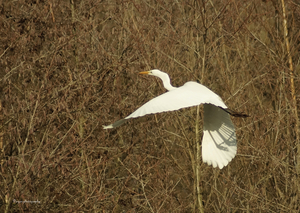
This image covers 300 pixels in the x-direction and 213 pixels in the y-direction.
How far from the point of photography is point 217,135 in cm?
584

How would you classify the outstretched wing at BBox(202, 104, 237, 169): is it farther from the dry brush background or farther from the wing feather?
the wing feather

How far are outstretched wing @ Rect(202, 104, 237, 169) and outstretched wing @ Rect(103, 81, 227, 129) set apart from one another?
1.53ft

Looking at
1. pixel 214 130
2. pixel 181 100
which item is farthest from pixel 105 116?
pixel 181 100

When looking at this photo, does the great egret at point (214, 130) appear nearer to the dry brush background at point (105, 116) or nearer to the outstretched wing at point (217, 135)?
the outstretched wing at point (217, 135)

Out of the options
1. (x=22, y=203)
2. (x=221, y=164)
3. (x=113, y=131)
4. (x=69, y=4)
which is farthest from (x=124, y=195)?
(x=69, y=4)

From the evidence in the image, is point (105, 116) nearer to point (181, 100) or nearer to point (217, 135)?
point (217, 135)

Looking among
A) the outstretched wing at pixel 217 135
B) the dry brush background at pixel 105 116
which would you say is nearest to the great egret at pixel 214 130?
the outstretched wing at pixel 217 135

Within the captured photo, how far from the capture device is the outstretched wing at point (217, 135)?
571 centimetres

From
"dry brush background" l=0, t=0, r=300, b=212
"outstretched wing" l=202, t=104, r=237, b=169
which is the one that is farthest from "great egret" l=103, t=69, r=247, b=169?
"dry brush background" l=0, t=0, r=300, b=212

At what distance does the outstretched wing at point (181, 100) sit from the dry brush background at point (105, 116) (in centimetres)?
25

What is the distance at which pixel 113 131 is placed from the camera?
7359 mm

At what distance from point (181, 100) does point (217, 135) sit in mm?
1009

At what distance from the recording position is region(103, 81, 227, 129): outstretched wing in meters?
4.73

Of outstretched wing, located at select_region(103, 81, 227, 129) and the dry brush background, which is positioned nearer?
outstretched wing, located at select_region(103, 81, 227, 129)
